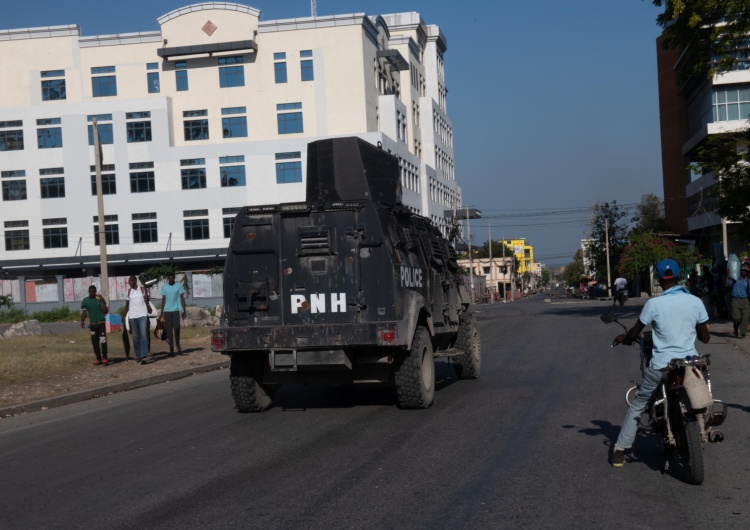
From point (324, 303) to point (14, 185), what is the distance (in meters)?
62.6

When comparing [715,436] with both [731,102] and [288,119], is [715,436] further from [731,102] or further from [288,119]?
[288,119]

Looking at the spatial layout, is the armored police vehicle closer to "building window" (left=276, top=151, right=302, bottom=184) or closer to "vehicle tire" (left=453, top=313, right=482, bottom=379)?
"vehicle tire" (left=453, top=313, right=482, bottom=379)

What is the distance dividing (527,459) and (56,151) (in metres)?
64.3

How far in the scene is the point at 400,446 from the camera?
880cm

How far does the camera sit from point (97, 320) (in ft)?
60.7

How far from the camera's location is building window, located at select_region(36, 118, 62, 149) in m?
66.2

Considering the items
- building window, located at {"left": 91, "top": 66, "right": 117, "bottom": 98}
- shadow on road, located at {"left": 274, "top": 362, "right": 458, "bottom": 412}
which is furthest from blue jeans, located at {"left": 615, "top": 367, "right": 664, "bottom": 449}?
building window, located at {"left": 91, "top": 66, "right": 117, "bottom": 98}

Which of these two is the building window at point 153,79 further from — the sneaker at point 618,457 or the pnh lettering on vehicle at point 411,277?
the sneaker at point 618,457

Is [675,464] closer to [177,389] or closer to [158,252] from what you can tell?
[177,389]

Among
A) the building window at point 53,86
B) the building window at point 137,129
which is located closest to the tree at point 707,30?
the building window at point 137,129

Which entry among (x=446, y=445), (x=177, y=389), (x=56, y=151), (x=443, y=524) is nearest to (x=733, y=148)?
(x=177, y=389)

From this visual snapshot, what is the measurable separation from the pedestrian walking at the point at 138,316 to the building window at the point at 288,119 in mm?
47291

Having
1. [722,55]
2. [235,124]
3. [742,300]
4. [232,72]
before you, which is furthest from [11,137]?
[742,300]

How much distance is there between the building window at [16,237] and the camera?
6712 centimetres
